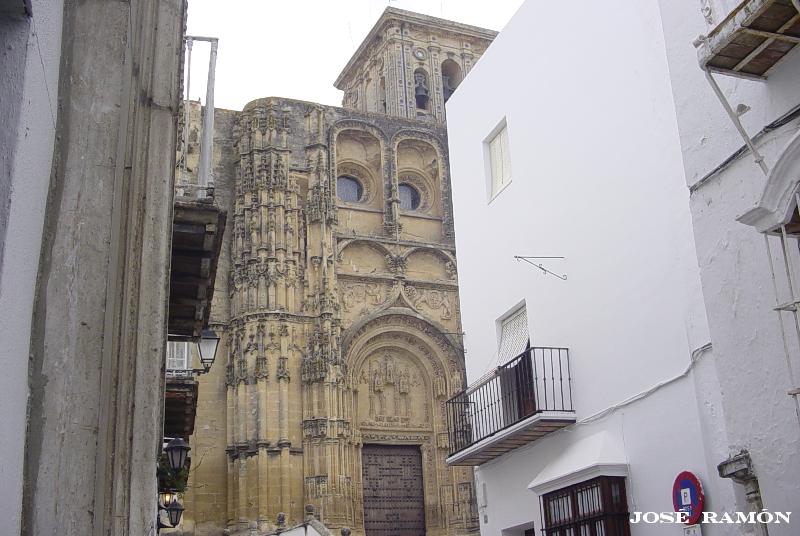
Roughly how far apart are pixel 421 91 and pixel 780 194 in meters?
27.3

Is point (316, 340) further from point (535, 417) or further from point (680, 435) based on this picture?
point (680, 435)

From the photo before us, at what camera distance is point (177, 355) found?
57.9 ft

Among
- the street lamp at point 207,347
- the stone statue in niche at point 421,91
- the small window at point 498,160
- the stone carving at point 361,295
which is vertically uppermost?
the stone statue in niche at point 421,91

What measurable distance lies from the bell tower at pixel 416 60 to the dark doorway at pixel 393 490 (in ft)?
38.3

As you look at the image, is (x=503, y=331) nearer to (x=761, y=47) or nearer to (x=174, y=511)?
(x=174, y=511)

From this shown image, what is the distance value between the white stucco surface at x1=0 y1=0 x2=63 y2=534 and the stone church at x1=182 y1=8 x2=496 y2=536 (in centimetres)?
1926

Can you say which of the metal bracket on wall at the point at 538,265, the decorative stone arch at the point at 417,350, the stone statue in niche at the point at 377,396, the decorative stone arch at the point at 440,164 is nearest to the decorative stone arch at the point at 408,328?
the decorative stone arch at the point at 417,350

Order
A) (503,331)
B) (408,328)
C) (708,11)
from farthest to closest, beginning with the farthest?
(408,328), (503,331), (708,11)

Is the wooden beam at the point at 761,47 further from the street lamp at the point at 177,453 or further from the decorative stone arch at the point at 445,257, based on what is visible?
the decorative stone arch at the point at 445,257

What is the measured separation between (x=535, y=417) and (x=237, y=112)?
18.2 metres

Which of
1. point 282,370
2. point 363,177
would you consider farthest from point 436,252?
point 282,370

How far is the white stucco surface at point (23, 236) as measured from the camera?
3209 mm

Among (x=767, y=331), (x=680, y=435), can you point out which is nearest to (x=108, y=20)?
(x=767, y=331)

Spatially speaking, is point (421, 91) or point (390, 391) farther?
point (421, 91)
